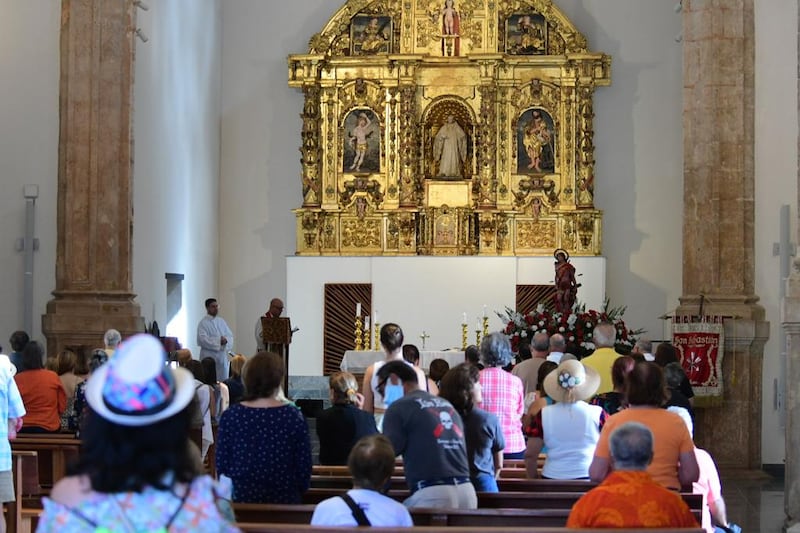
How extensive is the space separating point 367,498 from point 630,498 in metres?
1.11

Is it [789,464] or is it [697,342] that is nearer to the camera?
[789,464]

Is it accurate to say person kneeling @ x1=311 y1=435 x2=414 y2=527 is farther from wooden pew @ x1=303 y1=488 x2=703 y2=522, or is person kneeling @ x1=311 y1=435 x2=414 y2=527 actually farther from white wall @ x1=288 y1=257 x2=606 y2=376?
white wall @ x1=288 y1=257 x2=606 y2=376

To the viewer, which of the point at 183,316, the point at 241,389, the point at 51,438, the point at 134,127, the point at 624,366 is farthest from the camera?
the point at 183,316

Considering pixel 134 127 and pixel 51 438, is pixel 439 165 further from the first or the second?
pixel 51 438

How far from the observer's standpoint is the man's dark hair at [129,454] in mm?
3740

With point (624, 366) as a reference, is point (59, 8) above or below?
above

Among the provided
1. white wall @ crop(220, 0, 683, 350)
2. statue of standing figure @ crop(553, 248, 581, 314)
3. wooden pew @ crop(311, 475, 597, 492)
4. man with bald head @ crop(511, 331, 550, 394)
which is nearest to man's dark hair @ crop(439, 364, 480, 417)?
wooden pew @ crop(311, 475, 597, 492)

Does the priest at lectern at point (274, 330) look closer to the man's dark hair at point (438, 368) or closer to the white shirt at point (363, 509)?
the man's dark hair at point (438, 368)

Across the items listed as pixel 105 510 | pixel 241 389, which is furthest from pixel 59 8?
pixel 105 510

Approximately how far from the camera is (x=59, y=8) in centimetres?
1585

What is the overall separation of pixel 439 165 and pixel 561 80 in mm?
2452

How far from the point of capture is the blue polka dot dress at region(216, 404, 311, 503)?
21.5 ft

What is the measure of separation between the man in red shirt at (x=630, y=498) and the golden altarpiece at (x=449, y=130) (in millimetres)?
16388

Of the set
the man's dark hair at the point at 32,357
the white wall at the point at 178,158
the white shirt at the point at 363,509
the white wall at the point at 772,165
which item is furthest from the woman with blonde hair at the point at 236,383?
the white shirt at the point at 363,509
